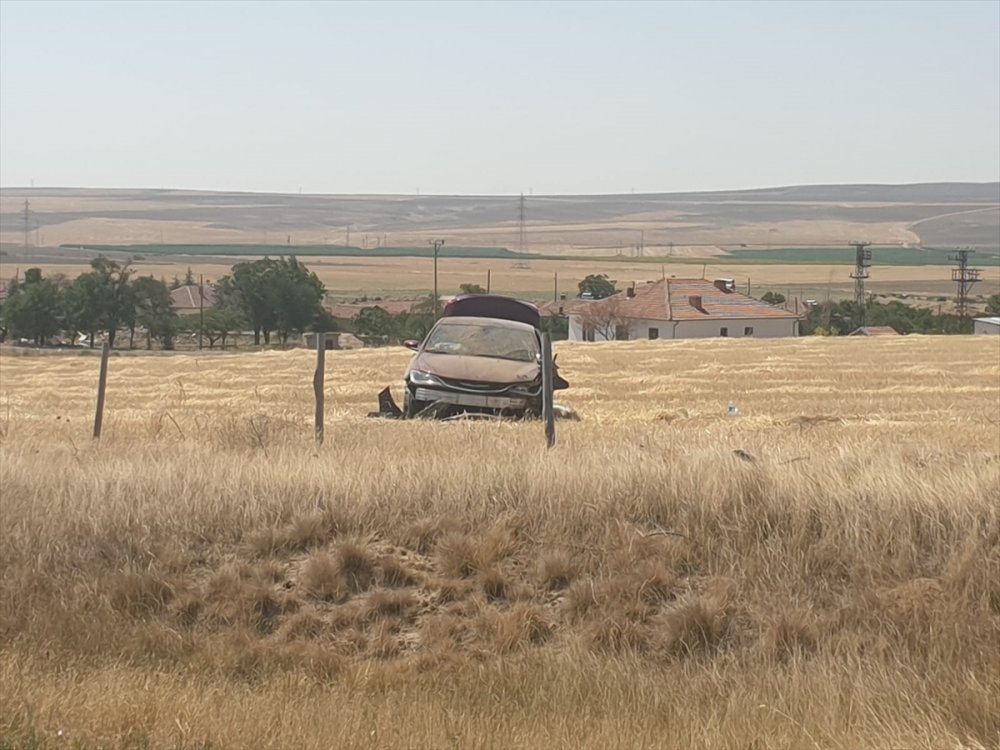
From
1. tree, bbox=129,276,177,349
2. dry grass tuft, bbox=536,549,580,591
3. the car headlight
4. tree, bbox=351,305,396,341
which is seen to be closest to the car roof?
the car headlight

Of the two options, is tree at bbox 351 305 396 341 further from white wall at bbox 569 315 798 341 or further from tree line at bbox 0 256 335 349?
white wall at bbox 569 315 798 341

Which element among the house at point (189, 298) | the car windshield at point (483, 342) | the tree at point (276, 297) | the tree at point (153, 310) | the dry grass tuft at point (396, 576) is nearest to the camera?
the dry grass tuft at point (396, 576)

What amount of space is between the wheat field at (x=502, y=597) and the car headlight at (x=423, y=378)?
17.0ft

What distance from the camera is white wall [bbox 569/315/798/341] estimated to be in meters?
87.5

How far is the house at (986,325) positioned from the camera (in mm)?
79562

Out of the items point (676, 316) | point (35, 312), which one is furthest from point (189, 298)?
point (676, 316)

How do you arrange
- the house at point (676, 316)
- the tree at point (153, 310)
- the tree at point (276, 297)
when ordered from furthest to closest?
the house at point (676, 316), the tree at point (276, 297), the tree at point (153, 310)

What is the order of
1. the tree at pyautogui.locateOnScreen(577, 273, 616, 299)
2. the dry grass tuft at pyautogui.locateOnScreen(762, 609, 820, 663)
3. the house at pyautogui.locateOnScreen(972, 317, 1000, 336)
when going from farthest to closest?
the tree at pyautogui.locateOnScreen(577, 273, 616, 299), the house at pyautogui.locateOnScreen(972, 317, 1000, 336), the dry grass tuft at pyautogui.locateOnScreen(762, 609, 820, 663)

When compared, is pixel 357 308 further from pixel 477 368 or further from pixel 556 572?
pixel 556 572

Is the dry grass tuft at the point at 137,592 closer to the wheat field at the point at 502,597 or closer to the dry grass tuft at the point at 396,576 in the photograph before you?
the wheat field at the point at 502,597

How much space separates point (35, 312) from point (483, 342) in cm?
6393

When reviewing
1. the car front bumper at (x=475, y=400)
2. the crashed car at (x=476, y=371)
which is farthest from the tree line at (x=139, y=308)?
the car front bumper at (x=475, y=400)

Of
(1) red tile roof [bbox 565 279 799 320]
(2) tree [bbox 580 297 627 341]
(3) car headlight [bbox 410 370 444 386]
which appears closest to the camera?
(3) car headlight [bbox 410 370 444 386]

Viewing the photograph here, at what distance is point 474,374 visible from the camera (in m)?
15.7
